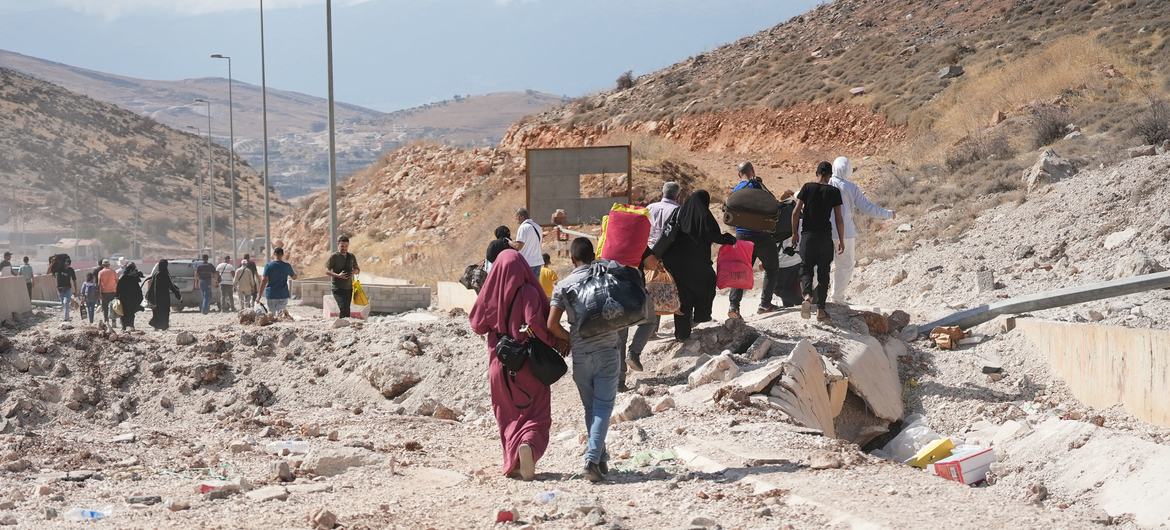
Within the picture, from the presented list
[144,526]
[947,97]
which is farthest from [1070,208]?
[947,97]

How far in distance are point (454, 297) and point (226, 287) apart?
7.05 metres

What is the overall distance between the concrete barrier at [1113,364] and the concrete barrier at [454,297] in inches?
A: 452

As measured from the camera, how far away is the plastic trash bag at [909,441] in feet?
32.6

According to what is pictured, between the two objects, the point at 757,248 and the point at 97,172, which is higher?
the point at 97,172

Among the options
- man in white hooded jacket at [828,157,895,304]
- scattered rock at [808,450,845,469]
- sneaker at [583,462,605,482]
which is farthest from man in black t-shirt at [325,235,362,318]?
scattered rock at [808,450,845,469]

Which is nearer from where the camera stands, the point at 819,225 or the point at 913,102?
the point at 819,225

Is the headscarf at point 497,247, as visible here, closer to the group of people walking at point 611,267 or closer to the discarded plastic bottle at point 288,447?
the group of people walking at point 611,267

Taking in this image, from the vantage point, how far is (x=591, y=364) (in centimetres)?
731

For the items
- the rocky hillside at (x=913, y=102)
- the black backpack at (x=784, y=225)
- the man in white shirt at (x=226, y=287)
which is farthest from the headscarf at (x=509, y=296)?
the man in white shirt at (x=226, y=287)

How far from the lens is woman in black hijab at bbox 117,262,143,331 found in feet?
58.0

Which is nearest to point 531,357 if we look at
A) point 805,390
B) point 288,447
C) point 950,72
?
point 288,447

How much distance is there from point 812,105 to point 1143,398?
3553 cm

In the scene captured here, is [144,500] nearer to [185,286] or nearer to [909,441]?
[909,441]

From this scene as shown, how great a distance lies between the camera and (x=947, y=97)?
1559 inches
